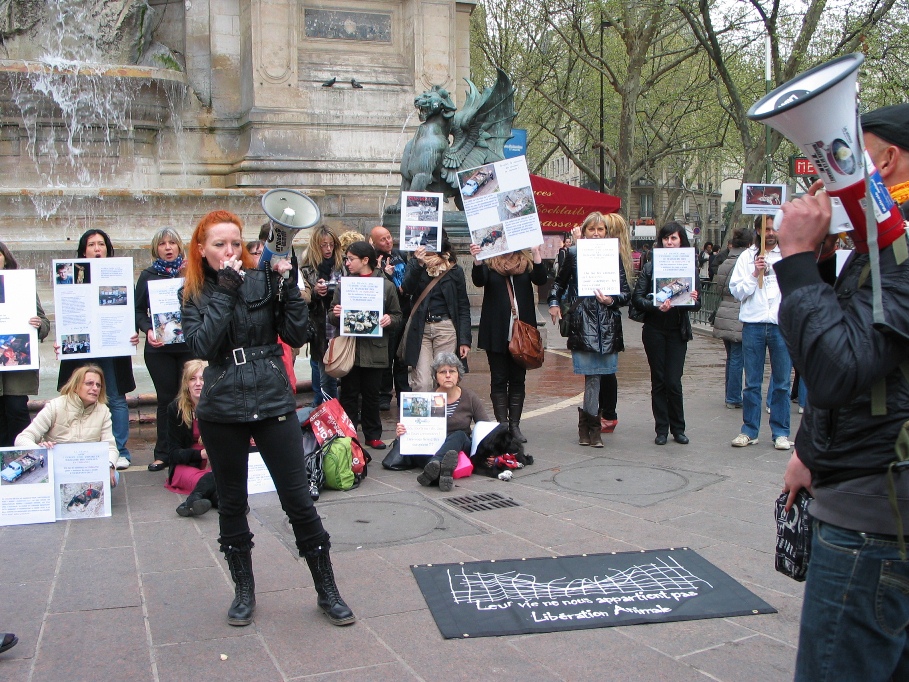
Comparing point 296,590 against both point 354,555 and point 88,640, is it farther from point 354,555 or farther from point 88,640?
point 88,640

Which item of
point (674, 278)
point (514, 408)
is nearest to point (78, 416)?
point (514, 408)

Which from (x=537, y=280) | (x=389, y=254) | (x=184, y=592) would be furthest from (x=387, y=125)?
(x=184, y=592)

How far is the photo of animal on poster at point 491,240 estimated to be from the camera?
773cm

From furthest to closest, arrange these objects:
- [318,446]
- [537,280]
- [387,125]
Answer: [387,125] → [537,280] → [318,446]

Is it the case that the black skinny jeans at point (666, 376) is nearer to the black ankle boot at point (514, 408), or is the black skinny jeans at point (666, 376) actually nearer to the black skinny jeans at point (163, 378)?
the black ankle boot at point (514, 408)

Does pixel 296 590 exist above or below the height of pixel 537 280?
below

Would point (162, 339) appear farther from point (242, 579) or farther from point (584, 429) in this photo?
point (584, 429)

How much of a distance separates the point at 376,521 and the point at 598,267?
10.9 feet

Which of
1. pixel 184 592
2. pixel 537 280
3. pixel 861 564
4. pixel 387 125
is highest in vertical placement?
pixel 387 125

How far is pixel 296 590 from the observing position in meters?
4.72

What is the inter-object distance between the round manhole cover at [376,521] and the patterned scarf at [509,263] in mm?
2492

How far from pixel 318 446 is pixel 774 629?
364cm

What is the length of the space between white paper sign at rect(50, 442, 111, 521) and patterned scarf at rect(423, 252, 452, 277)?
3299 mm

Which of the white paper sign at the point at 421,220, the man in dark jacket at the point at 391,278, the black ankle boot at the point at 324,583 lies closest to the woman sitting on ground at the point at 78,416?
the black ankle boot at the point at 324,583
